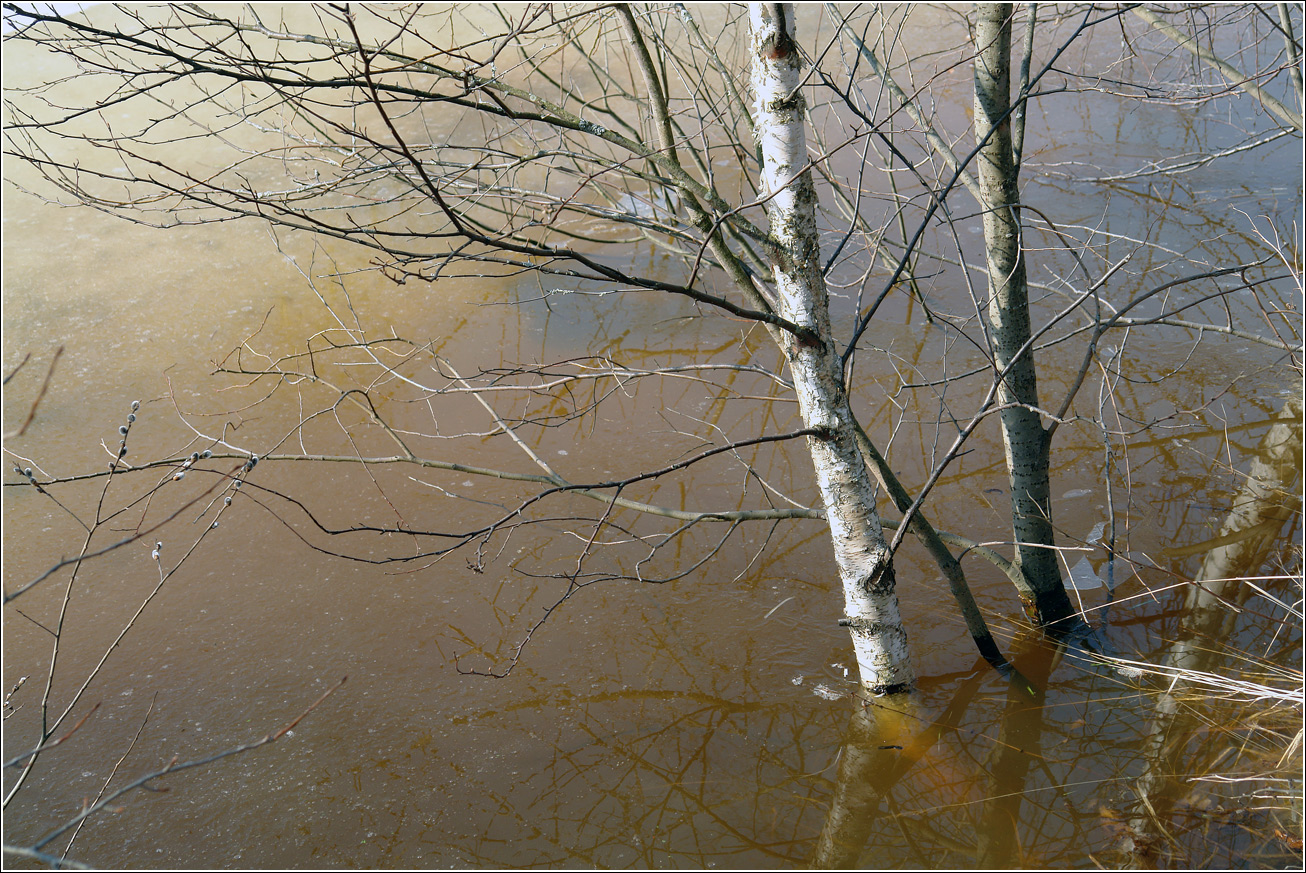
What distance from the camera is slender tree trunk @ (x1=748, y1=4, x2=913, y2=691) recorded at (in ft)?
7.12

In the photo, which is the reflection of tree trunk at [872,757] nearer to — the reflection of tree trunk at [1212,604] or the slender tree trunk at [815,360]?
the slender tree trunk at [815,360]

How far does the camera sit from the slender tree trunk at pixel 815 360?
2170mm

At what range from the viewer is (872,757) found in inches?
113

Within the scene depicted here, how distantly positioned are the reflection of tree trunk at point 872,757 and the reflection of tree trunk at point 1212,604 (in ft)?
1.91

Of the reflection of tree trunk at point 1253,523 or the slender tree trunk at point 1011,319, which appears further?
the reflection of tree trunk at point 1253,523

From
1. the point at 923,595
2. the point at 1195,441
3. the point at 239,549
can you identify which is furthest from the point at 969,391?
the point at 239,549

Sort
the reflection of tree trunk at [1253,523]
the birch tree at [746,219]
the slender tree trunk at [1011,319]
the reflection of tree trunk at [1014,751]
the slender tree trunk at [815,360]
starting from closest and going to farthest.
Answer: the birch tree at [746,219] → the slender tree trunk at [815,360] → the reflection of tree trunk at [1014,751] → the slender tree trunk at [1011,319] → the reflection of tree trunk at [1253,523]

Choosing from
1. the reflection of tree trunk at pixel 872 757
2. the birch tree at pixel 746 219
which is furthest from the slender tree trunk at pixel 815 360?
the reflection of tree trunk at pixel 872 757

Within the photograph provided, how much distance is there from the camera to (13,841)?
2764 mm

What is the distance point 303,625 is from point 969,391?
10.5ft

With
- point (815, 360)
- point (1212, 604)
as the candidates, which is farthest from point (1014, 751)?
point (815, 360)

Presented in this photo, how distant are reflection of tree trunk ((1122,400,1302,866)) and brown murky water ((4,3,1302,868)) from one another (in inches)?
0.5

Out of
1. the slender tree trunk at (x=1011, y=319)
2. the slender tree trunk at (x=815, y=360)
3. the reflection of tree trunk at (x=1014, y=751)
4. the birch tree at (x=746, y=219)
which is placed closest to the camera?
the birch tree at (x=746, y=219)

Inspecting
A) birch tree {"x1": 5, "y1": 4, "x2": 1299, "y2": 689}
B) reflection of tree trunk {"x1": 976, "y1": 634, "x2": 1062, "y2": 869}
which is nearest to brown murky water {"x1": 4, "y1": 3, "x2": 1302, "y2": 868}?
reflection of tree trunk {"x1": 976, "y1": 634, "x2": 1062, "y2": 869}
